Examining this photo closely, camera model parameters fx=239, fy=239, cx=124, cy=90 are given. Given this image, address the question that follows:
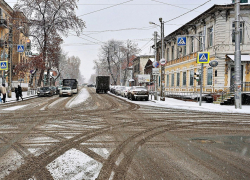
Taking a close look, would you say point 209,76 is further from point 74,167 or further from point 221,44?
point 74,167

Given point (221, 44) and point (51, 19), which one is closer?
point (221, 44)

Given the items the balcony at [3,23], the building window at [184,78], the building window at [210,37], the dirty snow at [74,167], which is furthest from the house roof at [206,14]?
the balcony at [3,23]

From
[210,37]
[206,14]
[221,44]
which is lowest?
[221,44]

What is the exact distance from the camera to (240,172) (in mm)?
4211

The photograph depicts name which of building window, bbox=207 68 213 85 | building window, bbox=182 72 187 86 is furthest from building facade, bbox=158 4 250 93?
building window, bbox=182 72 187 86

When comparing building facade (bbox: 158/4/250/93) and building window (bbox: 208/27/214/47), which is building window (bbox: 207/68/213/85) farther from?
building window (bbox: 208/27/214/47)

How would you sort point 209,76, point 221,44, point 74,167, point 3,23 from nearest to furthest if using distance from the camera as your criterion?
1. point 74,167
2. point 221,44
3. point 209,76
4. point 3,23

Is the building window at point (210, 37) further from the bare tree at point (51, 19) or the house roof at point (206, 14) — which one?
the bare tree at point (51, 19)

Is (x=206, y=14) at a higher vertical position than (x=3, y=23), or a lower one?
lower

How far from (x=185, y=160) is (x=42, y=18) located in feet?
126

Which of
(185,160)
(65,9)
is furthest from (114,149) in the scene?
(65,9)

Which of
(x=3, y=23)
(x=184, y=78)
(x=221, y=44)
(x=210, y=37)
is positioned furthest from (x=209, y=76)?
(x=3, y=23)

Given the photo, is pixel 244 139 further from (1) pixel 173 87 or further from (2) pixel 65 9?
(2) pixel 65 9

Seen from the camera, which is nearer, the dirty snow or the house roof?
the dirty snow
